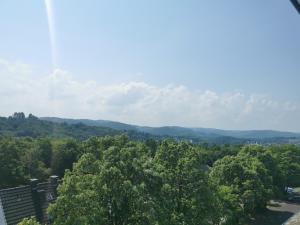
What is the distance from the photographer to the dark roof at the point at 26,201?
79.3ft

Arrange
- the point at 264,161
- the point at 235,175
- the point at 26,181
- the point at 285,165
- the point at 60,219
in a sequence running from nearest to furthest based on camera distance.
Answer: the point at 60,219 < the point at 235,175 < the point at 26,181 < the point at 264,161 < the point at 285,165

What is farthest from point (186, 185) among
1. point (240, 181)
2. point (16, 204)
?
point (240, 181)

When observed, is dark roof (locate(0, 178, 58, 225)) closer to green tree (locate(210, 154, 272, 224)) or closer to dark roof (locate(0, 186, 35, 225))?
dark roof (locate(0, 186, 35, 225))

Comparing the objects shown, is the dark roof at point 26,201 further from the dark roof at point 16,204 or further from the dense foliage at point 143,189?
the dense foliage at point 143,189

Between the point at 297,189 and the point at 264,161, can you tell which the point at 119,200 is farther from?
the point at 297,189

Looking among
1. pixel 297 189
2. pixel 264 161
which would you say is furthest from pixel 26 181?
pixel 297 189

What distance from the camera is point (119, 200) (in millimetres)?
18938

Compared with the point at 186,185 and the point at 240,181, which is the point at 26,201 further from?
the point at 240,181

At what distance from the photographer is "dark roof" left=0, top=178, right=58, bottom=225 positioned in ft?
79.3

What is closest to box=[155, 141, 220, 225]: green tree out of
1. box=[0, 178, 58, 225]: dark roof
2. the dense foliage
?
the dense foliage

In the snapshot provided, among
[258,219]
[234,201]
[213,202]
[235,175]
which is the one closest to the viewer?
[213,202]

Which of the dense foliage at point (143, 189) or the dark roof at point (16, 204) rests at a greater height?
the dense foliage at point (143, 189)

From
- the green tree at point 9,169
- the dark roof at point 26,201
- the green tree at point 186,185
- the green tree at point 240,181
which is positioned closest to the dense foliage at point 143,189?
the green tree at point 186,185

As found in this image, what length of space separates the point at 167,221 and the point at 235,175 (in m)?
24.1
